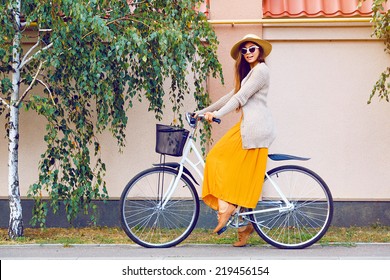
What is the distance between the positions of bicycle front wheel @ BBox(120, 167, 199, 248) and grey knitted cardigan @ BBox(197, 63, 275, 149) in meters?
0.80

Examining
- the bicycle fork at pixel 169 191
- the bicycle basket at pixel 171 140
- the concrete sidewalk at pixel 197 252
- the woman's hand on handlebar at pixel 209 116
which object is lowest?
the concrete sidewalk at pixel 197 252

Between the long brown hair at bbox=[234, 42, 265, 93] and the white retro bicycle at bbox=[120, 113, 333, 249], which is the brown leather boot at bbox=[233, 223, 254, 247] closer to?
the white retro bicycle at bbox=[120, 113, 333, 249]

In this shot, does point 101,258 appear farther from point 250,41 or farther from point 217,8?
point 217,8

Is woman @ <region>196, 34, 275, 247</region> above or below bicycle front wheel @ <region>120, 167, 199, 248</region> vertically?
above

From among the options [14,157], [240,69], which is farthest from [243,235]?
[14,157]

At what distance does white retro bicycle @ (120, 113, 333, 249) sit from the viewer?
294 inches

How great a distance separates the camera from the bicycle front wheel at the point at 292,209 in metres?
7.52

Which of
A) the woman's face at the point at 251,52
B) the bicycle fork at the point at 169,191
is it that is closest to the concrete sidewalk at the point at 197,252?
the bicycle fork at the point at 169,191

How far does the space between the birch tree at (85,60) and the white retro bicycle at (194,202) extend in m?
0.63

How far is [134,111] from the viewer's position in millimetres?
9250

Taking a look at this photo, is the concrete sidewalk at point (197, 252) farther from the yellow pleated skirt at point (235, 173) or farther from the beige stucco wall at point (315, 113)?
the beige stucco wall at point (315, 113)

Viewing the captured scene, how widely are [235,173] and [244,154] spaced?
0.21 m

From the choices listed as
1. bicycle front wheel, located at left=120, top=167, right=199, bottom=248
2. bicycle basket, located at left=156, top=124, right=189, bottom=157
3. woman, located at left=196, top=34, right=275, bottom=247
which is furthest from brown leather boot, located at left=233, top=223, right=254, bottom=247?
bicycle basket, located at left=156, top=124, right=189, bottom=157

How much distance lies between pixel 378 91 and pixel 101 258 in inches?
162
